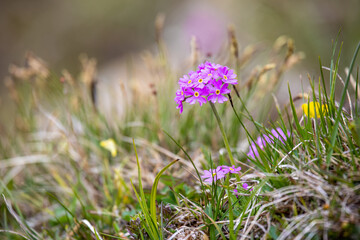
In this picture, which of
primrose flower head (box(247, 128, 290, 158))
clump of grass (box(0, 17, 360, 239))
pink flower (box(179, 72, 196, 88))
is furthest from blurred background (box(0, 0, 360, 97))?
pink flower (box(179, 72, 196, 88))

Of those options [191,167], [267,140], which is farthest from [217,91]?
[191,167]

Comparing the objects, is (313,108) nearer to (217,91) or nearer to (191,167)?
(217,91)

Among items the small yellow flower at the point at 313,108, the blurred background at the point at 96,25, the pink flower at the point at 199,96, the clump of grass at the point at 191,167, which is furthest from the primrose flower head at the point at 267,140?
the blurred background at the point at 96,25

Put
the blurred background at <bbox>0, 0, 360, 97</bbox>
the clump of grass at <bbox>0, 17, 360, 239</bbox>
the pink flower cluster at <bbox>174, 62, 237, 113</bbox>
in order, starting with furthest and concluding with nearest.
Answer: the blurred background at <bbox>0, 0, 360, 97</bbox>, the pink flower cluster at <bbox>174, 62, 237, 113</bbox>, the clump of grass at <bbox>0, 17, 360, 239</bbox>

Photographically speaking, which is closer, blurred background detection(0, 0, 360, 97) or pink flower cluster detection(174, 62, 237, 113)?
pink flower cluster detection(174, 62, 237, 113)

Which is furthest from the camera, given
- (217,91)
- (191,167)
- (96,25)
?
(96,25)

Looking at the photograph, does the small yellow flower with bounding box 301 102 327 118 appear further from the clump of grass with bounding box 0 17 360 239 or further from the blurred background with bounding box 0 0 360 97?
the blurred background with bounding box 0 0 360 97

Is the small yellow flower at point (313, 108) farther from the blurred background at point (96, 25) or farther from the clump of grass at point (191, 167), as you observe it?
the blurred background at point (96, 25)
